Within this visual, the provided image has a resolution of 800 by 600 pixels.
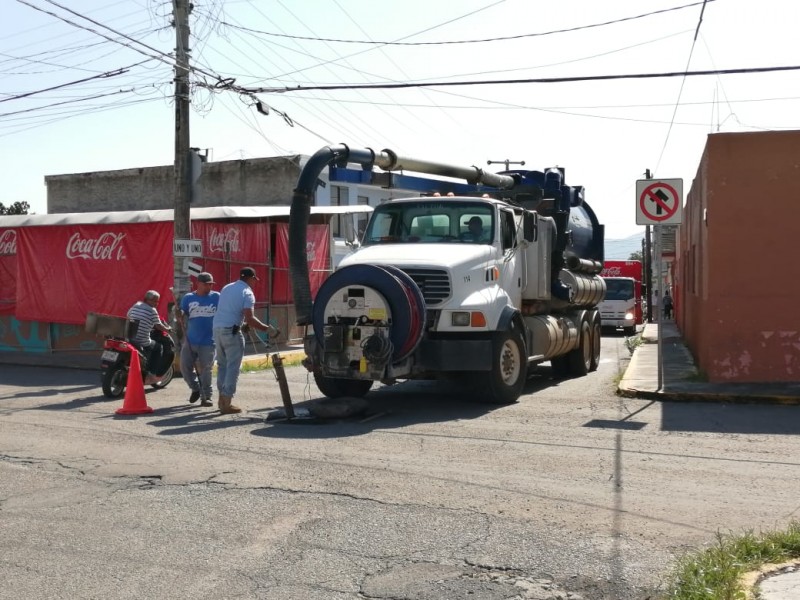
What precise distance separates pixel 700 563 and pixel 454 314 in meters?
6.93

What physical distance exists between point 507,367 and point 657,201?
338 centimetres

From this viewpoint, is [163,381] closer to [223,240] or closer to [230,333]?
[230,333]

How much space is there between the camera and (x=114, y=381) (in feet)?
46.7

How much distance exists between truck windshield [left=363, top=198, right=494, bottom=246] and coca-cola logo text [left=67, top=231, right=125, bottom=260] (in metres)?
8.01

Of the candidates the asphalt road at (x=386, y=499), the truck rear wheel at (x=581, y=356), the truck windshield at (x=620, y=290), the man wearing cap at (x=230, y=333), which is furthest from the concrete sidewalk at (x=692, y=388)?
the truck windshield at (x=620, y=290)

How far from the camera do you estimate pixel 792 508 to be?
23.3 feet

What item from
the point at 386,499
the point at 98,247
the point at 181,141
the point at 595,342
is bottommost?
the point at 386,499

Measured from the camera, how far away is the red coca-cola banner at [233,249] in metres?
20.9

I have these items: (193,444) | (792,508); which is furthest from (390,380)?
(792,508)

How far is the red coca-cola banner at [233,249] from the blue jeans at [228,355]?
847 cm

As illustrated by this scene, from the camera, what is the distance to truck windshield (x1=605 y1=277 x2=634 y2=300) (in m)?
34.3

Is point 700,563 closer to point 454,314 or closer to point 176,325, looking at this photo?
point 454,314

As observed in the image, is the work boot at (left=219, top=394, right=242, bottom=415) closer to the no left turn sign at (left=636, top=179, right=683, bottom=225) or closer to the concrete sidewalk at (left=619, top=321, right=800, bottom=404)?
the concrete sidewalk at (left=619, top=321, right=800, bottom=404)

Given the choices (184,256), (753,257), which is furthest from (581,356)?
(184,256)
